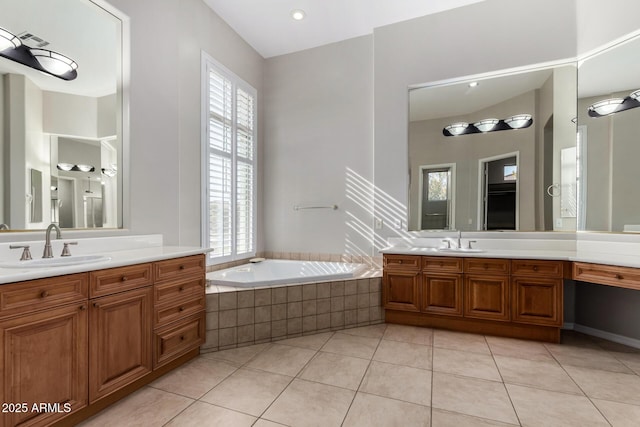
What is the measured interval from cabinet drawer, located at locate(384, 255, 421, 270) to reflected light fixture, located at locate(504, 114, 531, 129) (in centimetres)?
163

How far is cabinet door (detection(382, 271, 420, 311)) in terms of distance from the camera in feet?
9.58

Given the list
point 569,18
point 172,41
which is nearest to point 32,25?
point 172,41

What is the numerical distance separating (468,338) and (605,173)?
185 cm

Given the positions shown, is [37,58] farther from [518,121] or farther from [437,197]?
[518,121]

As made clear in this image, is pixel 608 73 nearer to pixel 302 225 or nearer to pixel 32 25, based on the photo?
pixel 302 225

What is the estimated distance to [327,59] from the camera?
3795 mm

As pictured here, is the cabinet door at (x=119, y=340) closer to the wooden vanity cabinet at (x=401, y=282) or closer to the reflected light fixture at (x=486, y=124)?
the wooden vanity cabinet at (x=401, y=282)

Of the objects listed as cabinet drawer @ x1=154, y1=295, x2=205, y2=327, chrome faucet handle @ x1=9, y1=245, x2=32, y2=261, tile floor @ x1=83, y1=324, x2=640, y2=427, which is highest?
chrome faucet handle @ x1=9, y1=245, x2=32, y2=261

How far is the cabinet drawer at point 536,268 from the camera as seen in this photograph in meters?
2.50

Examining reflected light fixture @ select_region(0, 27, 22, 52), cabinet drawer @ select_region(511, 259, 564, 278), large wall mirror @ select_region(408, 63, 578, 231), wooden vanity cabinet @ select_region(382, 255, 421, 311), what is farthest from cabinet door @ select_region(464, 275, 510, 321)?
reflected light fixture @ select_region(0, 27, 22, 52)

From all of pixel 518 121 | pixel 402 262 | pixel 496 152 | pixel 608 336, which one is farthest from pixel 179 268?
pixel 608 336

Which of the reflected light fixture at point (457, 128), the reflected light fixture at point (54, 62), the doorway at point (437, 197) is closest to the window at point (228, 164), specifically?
the reflected light fixture at point (54, 62)

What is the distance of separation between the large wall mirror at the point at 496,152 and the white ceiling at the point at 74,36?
2.82 m

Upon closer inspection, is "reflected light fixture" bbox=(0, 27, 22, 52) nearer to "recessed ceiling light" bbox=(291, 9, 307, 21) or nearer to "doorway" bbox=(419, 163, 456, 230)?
"recessed ceiling light" bbox=(291, 9, 307, 21)
